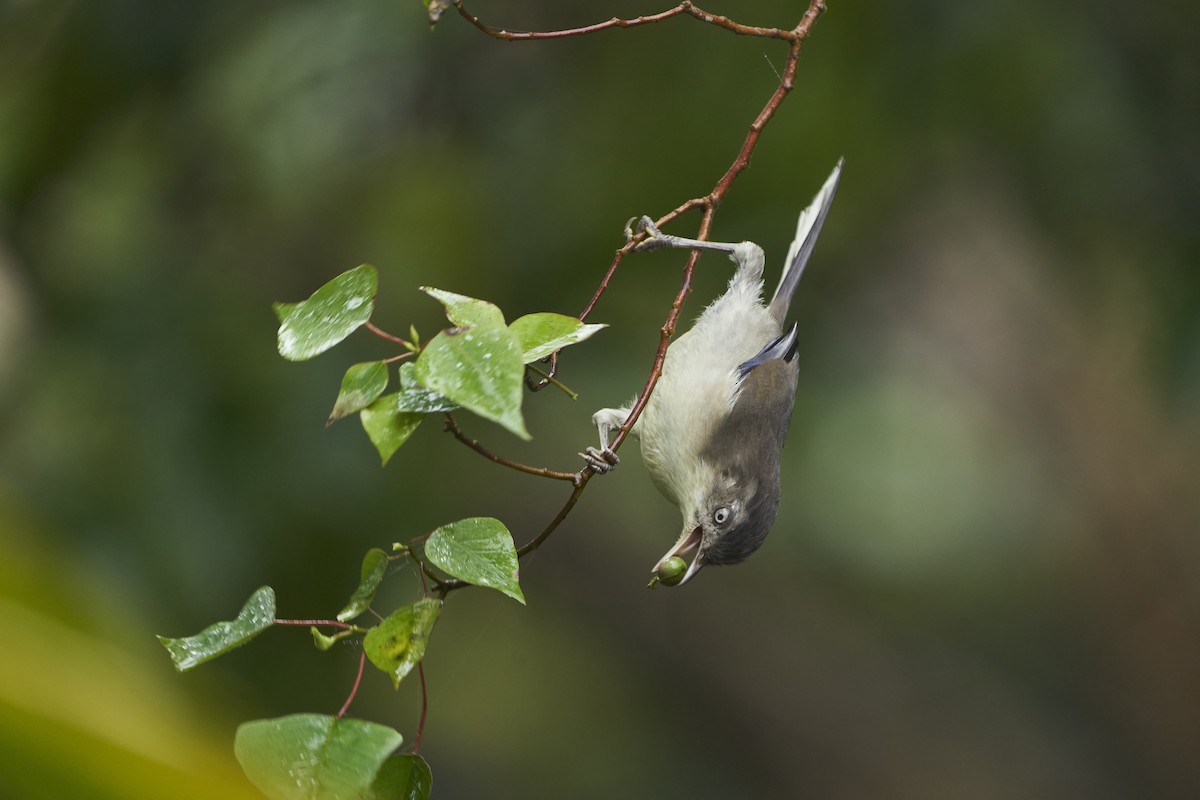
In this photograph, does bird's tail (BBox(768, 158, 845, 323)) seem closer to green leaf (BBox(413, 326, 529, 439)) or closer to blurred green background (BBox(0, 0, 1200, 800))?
blurred green background (BBox(0, 0, 1200, 800))

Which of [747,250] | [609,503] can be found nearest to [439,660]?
[609,503]

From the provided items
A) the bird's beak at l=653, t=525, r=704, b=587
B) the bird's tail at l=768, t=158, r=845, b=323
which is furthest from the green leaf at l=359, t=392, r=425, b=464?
the bird's tail at l=768, t=158, r=845, b=323

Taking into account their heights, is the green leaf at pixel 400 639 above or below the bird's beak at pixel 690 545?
above

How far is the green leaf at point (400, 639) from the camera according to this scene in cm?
138

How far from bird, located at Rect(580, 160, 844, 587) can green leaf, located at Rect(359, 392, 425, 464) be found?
1200 millimetres

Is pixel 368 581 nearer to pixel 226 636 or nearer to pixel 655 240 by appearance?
pixel 226 636

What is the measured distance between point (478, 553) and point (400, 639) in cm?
13

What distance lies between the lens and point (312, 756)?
1.25 meters

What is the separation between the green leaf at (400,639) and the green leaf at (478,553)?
0.20ft

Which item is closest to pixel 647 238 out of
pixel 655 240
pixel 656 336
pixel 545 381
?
pixel 655 240

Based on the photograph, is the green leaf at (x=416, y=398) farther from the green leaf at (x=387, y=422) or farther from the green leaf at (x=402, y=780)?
the green leaf at (x=402, y=780)

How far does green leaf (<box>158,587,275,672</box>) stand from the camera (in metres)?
1.37

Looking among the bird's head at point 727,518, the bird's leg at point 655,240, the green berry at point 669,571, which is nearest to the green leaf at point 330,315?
the bird's leg at point 655,240

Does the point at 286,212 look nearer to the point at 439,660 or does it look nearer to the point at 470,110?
the point at 470,110
